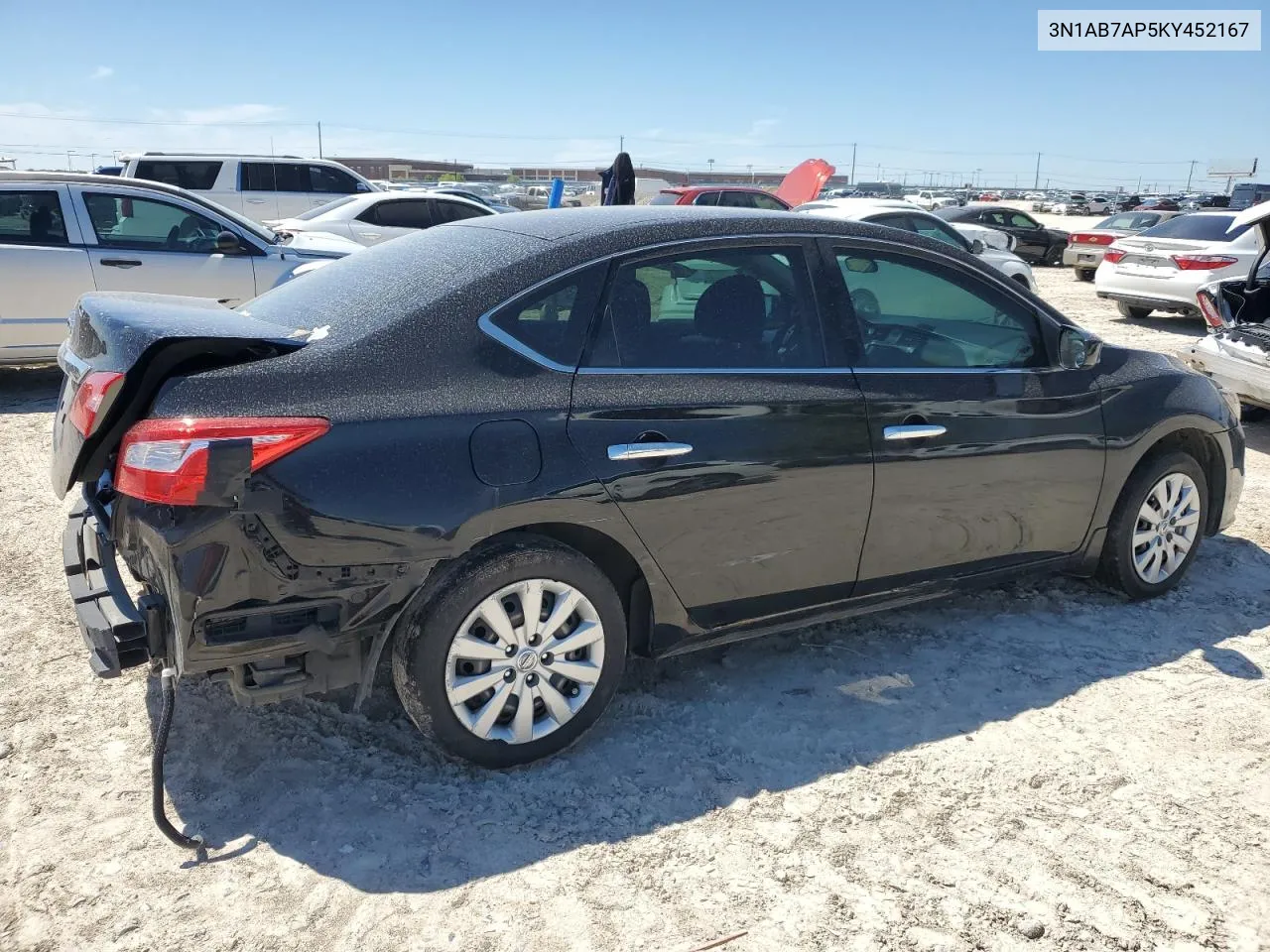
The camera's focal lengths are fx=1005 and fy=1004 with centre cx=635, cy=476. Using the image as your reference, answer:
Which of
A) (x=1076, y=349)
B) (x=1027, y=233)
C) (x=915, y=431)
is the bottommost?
(x=915, y=431)

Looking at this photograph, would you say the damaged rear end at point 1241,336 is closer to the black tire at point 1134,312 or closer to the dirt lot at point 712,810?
the dirt lot at point 712,810

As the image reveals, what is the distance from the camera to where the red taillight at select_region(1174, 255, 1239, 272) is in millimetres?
12797

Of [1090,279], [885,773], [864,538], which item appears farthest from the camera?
[1090,279]

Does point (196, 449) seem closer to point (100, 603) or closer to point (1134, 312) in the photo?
point (100, 603)

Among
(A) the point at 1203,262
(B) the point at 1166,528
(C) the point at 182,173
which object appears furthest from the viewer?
(C) the point at 182,173

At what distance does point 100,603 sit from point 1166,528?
423cm

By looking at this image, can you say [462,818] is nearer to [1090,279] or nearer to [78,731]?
[78,731]

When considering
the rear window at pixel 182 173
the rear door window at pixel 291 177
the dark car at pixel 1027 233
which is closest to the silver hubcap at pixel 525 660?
the rear window at pixel 182 173

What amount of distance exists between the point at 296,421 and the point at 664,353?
3.81ft

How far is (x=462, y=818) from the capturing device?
2.90 m

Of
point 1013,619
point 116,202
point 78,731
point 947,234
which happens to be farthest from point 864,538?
point 947,234

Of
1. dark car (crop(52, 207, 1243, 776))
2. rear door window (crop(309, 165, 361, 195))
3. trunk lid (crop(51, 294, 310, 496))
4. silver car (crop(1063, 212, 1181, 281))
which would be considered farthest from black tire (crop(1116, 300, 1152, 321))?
trunk lid (crop(51, 294, 310, 496))

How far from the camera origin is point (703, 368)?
128 inches

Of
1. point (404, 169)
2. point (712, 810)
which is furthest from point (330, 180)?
point (404, 169)
